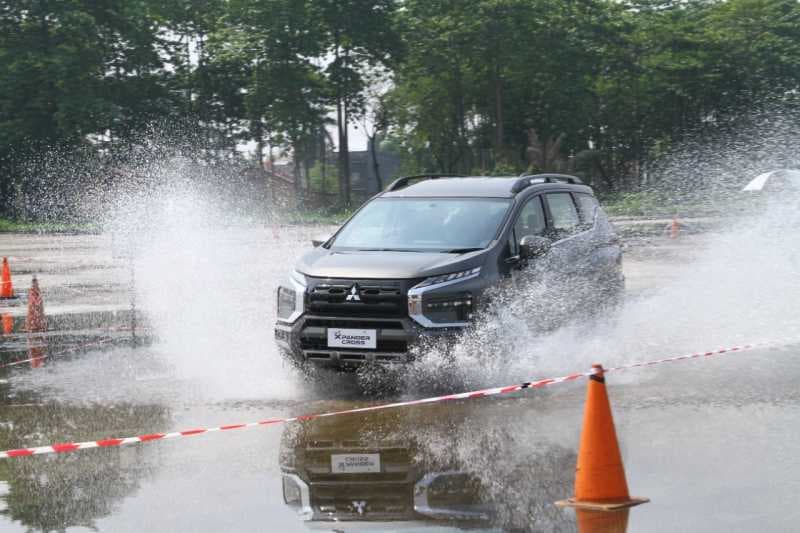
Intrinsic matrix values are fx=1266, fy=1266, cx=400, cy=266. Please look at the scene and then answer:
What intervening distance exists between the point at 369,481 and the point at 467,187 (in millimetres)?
5293

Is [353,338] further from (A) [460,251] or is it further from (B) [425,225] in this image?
(B) [425,225]

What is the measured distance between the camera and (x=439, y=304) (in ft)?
32.5

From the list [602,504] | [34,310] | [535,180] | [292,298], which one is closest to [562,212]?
[535,180]

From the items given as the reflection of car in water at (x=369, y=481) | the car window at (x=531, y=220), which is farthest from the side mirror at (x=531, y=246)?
the reflection of car in water at (x=369, y=481)

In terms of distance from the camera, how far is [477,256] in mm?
10391

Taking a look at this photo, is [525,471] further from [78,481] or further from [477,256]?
[477,256]

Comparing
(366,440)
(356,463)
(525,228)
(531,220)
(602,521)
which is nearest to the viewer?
(602,521)

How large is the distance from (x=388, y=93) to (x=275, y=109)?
892 centimetres

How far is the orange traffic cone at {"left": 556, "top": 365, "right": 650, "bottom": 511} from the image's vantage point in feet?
20.4

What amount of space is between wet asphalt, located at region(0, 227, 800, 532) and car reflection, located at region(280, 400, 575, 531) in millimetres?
17

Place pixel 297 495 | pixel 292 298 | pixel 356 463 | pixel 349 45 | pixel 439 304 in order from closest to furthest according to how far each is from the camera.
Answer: pixel 297 495
pixel 356 463
pixel 439 304
pixel 292 298
pixel 349 45

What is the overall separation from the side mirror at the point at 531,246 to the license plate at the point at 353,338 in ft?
5.48

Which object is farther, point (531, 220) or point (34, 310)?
point (34, 310)

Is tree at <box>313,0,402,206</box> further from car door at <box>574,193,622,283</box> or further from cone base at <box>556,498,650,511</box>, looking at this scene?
cone base at <box>556,498,650,511</box>
